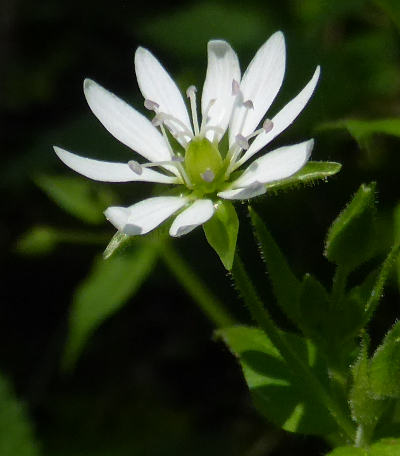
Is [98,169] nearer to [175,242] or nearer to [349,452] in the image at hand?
[349,452]

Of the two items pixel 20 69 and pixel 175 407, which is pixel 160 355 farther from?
pixel 20 69

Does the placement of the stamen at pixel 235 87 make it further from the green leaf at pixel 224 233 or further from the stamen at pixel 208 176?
the green leaf at pixel 224 233

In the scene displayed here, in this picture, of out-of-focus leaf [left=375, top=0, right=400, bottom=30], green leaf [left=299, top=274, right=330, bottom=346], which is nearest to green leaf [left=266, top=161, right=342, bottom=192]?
green leaf [left=299, top=274, right=330, bottom=346]

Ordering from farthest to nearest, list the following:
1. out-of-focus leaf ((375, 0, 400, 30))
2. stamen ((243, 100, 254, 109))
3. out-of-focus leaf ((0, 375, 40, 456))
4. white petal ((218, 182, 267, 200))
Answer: out-of-focus leaf ((0, 375, 40, 456)) < out-of-focus leaf ((375, 0, 400, 30)) < stamen ((243, 100, 254, 109)) < white petal ((218, 182, 267, 200))

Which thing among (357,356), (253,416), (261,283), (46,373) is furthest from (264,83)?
(46,373)

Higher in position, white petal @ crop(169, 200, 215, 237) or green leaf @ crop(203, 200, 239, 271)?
white petal @ crop(169, 200, 215, 237)

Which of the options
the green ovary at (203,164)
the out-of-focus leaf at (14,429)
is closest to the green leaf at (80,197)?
the out-of-focus leaf at (14,429)

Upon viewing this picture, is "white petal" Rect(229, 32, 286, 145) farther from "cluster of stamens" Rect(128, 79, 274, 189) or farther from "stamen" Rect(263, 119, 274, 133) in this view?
"stamen" Rect(263, 119, 274, 133)
